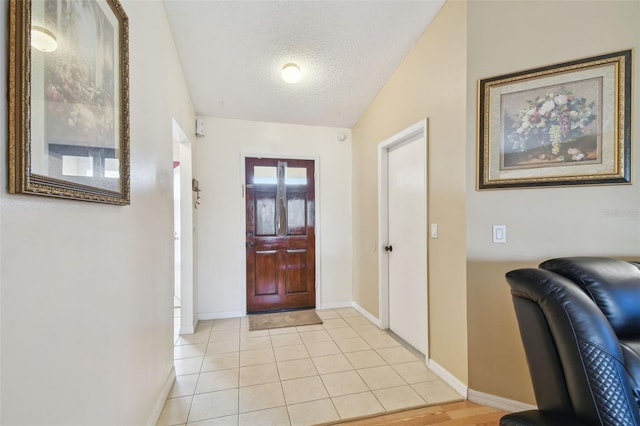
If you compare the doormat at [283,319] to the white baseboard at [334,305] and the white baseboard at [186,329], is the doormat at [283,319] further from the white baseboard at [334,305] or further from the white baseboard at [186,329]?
the white baseboard at [186,329]

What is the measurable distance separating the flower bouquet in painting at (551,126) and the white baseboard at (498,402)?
4.99 ft

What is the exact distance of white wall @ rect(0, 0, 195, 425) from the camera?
0.69m

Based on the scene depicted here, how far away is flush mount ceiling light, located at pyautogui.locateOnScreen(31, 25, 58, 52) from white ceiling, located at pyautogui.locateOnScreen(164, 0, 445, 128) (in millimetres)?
1603

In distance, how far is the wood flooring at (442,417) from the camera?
1.70 metres

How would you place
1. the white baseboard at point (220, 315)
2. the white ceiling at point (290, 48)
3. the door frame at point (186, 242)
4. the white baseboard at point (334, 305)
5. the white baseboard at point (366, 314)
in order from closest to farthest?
the white ceiling at point (290, 48) < the door frame at point (186, 242) < the white baseboard at point (366, 314) < the white baseboard at point (220, 315) < the white baseboard at point (334, 305)

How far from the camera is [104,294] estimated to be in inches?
43.3

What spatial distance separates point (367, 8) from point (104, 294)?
247 cm

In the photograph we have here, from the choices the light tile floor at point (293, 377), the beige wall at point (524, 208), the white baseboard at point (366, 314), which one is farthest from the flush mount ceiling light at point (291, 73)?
the white baseboard at point (366, 314)

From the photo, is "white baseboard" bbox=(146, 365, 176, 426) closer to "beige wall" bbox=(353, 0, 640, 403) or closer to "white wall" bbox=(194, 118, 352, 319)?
"white wall" bbox=(194, 118, 352, 319)

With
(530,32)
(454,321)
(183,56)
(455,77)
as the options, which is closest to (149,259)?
(183,56)

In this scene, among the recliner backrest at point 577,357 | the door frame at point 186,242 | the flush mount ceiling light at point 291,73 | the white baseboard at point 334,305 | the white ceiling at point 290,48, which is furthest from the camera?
the white baseboard at point 334,305

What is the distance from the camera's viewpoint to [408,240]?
2.71 meters

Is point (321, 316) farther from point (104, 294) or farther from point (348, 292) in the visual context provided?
point (104, 294)

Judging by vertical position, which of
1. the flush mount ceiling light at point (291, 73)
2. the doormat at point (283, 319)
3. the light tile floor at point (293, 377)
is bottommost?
the doormat at point (283, 319)
